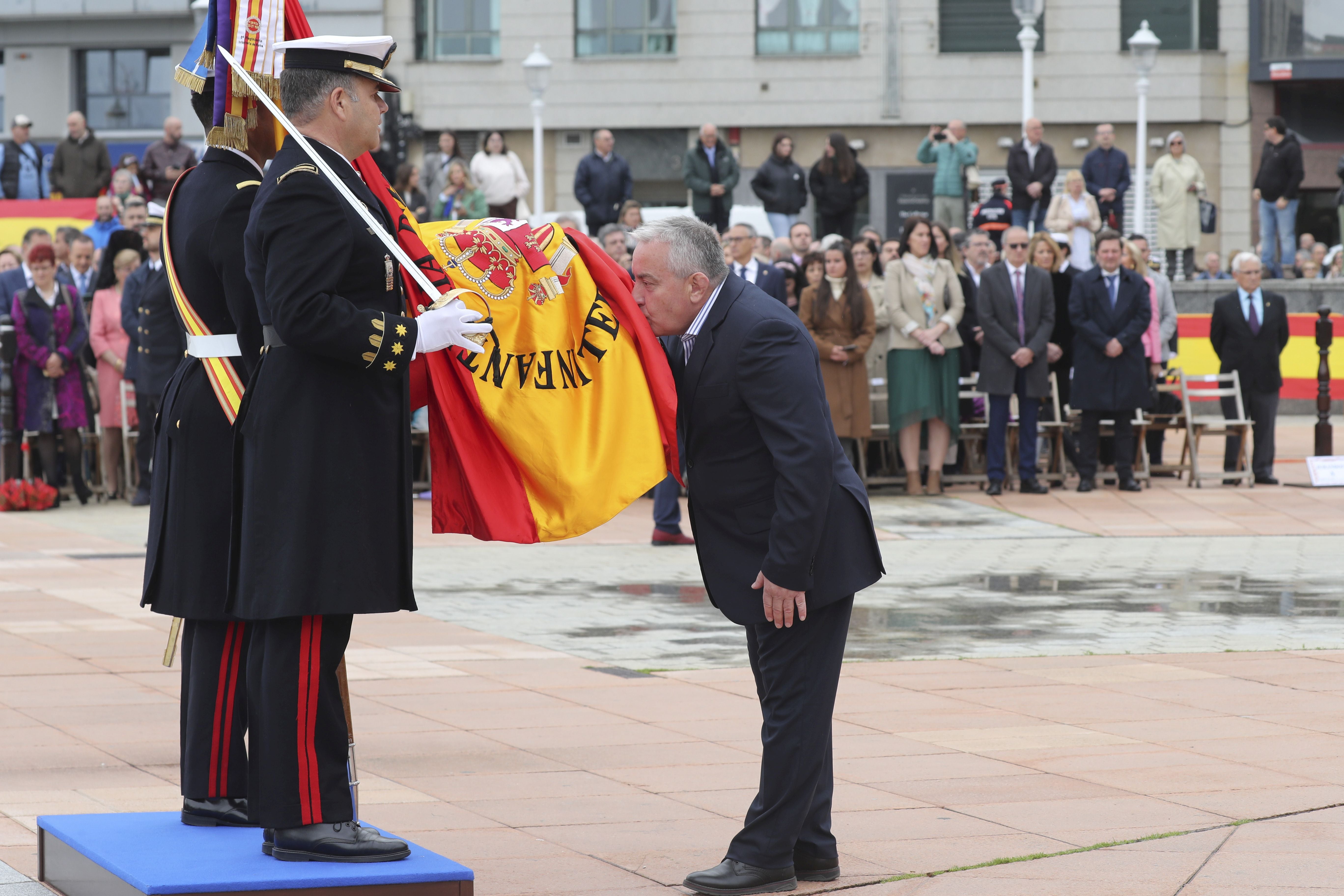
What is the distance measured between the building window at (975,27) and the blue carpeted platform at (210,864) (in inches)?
1267

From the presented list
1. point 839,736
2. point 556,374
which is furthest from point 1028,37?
point 556,374

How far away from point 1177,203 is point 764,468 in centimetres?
2158

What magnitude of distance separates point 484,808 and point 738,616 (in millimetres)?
1335

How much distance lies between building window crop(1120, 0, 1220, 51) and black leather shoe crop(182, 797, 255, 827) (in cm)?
3269

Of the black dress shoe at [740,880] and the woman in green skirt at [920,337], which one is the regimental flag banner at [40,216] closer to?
the woman in green skirt at [920,337]

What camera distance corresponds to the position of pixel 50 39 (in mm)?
39812

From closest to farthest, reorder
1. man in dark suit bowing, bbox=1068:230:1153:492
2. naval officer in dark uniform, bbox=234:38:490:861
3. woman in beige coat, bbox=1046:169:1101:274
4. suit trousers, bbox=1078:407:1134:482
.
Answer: naval officer in dark uniform, bbox=234:38:490:861, man in dark suit bowing, bbox=1068:230:1153:492, suit trousers, bbox=1078:407:1134:482, woman in beige coat, bbox=1046:169:1101:274

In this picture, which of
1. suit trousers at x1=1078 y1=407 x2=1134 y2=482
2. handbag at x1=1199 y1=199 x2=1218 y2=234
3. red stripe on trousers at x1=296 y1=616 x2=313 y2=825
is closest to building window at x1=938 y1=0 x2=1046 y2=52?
handbag at x1=1199 y1=199 x2=1218 y2=234

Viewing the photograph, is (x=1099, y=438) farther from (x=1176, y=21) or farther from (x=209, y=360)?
(x=1176, y=21)

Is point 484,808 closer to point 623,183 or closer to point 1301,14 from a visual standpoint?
point 623,183

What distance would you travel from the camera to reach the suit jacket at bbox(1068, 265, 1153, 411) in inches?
631

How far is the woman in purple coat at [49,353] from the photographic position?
15.7 meters

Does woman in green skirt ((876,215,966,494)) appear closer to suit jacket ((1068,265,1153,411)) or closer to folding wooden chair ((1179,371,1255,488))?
suit jacket ((1068,265,1153,411))

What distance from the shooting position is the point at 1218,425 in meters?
16.9
